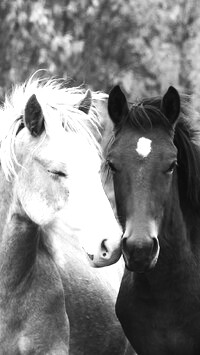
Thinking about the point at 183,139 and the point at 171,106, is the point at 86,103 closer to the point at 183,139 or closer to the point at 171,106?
the point at 171,106

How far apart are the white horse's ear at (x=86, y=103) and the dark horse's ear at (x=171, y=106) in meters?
0.48

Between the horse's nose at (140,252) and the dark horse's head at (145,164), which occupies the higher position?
the dark horse's head at (145,164)

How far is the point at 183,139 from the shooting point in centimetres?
577

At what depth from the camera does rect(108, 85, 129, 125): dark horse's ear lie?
18.6 ft

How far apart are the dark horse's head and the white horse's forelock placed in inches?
7.6

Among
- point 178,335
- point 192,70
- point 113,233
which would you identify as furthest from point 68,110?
point 192,70

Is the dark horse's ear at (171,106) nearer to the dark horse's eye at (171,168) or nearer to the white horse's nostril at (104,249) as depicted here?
the dark horse's eye at (171,168)

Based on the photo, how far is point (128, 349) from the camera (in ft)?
22.1

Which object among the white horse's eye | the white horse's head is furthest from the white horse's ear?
the white horse's eye

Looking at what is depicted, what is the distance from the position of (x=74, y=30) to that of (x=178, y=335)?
7.13m

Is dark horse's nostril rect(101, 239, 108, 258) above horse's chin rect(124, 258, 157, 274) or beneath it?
above

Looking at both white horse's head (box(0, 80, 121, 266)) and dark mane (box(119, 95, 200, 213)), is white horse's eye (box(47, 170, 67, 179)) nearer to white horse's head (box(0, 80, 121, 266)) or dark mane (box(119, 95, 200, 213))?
white horse's head (box(0, 80, 121, 266))

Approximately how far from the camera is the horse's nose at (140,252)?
198 inches

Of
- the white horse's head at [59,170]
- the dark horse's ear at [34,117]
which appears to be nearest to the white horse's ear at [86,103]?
the white horse's head at [59,170]
